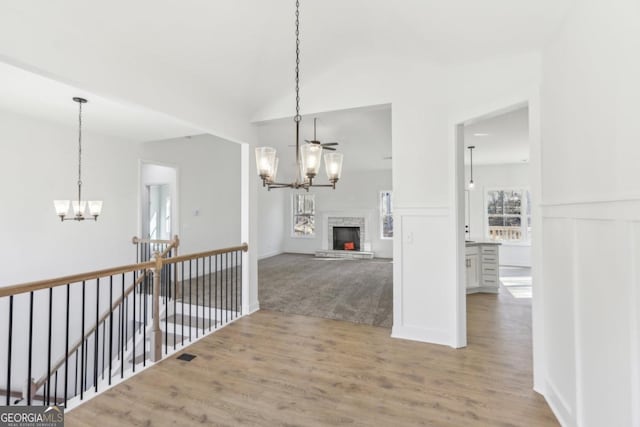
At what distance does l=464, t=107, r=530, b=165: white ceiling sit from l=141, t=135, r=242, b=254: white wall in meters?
5.12

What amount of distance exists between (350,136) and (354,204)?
3128mm

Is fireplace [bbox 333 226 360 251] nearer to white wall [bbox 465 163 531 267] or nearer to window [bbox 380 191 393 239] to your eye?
window [bbox 380 191 393 239]

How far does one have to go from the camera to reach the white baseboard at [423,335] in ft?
10.7

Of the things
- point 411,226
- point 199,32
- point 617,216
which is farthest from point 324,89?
point 617,216

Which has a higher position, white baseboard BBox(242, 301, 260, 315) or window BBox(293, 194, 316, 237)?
window BBox(293, 194, 316, 237)

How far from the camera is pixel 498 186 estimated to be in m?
8.20

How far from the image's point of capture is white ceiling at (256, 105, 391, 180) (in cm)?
578

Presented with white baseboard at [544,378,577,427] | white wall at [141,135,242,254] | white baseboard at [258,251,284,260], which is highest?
white wall at [141,135,242,254]

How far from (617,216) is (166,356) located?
Result: 355 cm

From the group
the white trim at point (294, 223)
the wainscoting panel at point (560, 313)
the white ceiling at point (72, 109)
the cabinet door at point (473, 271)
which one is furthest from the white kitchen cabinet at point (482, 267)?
the white trim at point (294, 223)

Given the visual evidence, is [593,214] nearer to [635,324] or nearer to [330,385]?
[635,324]

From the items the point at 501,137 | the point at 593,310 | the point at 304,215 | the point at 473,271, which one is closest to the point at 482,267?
the point at 473,271

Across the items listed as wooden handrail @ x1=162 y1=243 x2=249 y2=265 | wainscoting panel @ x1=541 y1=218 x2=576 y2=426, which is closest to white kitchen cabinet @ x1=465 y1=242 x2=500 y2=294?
wainscoting panel @ x1=541 y1=218 x2=576 y2=426

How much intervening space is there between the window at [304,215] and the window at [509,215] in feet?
17.1
